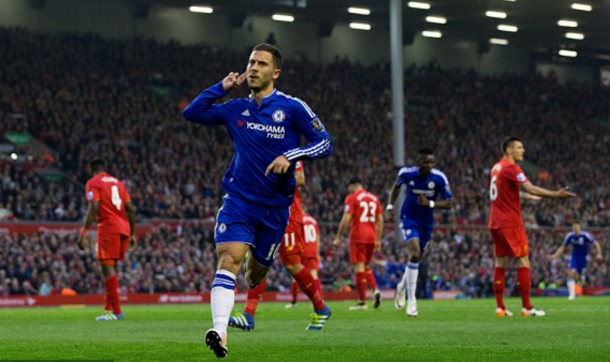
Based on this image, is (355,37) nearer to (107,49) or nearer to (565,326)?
(107,49)

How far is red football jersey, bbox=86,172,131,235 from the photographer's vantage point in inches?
691

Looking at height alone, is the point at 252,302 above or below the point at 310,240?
below

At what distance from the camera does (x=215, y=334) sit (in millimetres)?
7945

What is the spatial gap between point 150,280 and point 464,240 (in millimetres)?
13654

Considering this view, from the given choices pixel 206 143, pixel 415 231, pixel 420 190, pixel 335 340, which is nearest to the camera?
pixel 335 340

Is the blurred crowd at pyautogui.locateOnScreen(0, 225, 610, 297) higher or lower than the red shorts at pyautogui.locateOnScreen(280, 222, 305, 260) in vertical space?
lower

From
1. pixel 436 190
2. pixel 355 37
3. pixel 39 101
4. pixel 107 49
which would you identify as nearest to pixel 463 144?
pixel 355 37

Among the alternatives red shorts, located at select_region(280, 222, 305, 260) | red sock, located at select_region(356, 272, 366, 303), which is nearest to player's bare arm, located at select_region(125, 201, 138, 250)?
red shorts, located at select_region(280, 222, 305, 260)

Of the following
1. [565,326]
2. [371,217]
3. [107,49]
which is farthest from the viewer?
[107,49]

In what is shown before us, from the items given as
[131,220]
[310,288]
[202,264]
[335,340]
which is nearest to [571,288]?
[202,264]

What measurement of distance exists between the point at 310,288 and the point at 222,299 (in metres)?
5.19

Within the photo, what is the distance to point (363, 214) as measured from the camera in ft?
79.5

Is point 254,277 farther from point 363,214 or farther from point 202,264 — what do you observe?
point 202,264

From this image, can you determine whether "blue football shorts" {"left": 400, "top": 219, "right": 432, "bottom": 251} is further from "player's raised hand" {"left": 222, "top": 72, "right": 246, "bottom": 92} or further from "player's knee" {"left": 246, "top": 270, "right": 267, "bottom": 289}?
"player's raised hand" {"left": 222, "top": 72, "right": 246, "bottom": 92}
